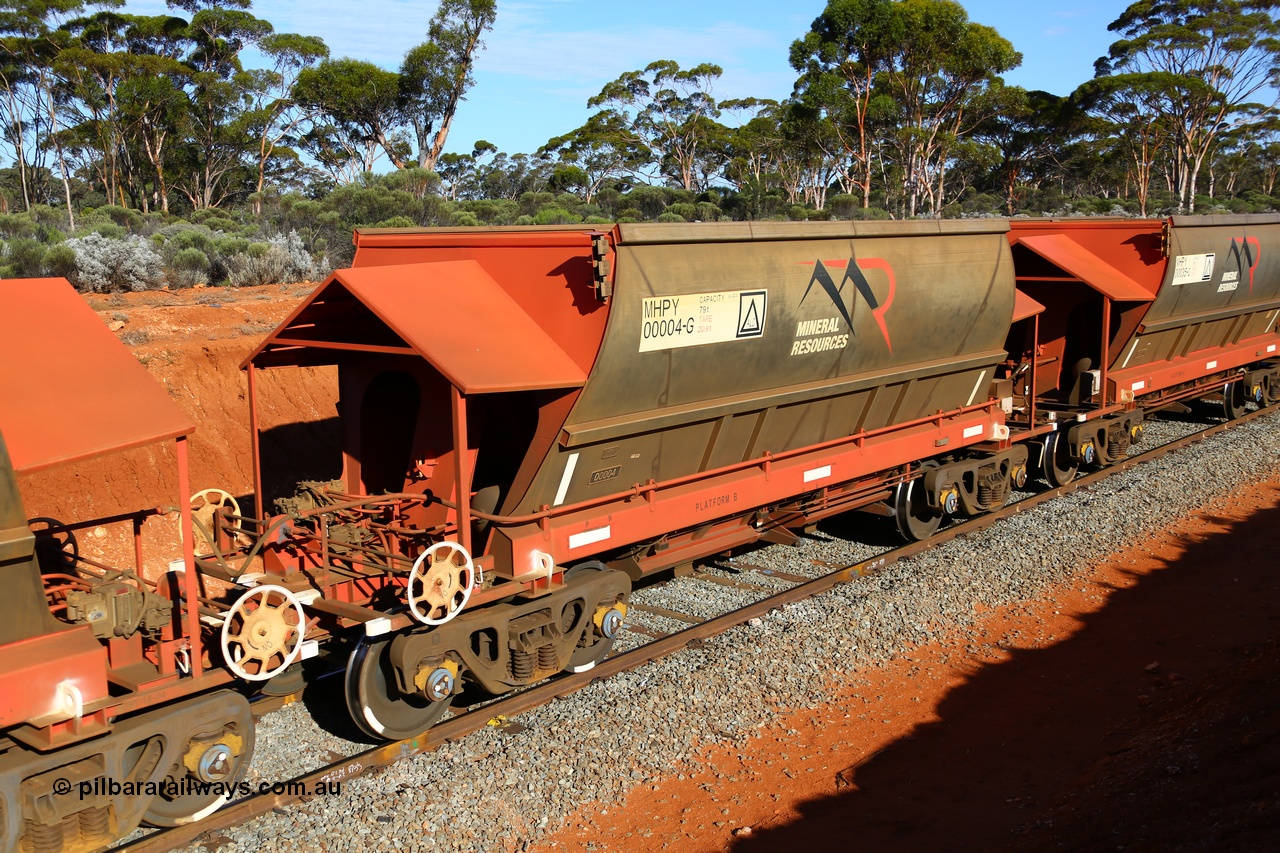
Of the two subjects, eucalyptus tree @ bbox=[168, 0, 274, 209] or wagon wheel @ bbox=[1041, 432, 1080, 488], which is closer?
wagon wheel @ bbox=[1041, 432, 1080, 488]

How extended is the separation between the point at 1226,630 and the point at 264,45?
43677 millimetres

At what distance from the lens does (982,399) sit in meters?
12.0

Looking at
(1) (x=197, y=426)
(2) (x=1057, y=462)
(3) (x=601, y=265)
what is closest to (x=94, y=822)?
(3) (x=601, y=265)

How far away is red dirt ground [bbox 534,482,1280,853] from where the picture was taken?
5.33 meters

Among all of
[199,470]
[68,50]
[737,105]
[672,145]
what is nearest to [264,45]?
[68,50]

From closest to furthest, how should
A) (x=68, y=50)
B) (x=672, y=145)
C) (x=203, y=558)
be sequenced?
(x=203, y=558) → (x=68, y=50) → (x=672, y=145)

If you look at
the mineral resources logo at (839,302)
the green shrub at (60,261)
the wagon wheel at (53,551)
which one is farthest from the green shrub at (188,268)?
the mineral resources logo at (839,302)

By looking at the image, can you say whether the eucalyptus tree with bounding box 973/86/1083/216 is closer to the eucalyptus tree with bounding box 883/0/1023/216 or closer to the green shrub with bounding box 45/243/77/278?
the eucalyptus tree with bounding box 883/0/1023/216

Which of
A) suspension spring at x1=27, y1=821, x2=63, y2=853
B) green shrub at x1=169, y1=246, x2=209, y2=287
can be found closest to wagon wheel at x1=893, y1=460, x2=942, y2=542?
suspension spring at x1=27, y1=821, x2=63, y2=853

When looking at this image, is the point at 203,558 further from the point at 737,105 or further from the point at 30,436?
the point at 737,105

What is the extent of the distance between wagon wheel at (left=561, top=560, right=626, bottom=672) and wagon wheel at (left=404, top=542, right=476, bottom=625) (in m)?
1.18

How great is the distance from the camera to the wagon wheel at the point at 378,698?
6.68m

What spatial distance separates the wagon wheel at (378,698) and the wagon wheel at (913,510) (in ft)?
19.8

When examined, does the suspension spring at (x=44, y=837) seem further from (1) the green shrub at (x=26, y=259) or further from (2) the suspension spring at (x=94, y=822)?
(1) the green shrub at (x=26, y=259)
